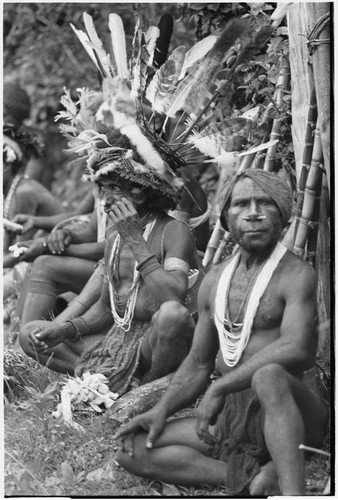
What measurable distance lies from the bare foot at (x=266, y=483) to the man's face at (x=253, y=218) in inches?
34.1

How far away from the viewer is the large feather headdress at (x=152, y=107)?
16.8 feet

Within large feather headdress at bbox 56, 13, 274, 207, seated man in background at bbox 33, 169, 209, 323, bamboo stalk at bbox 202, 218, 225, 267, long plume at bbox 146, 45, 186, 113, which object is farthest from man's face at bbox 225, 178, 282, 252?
bamboo stalk at bbox 202, 218, 225, 267

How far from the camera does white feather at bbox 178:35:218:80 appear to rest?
5.12 metres

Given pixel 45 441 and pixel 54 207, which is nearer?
pixel 45 441

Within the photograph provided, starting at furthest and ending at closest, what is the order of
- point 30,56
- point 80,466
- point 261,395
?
point 30,56 < point 80,466 < point 261,395

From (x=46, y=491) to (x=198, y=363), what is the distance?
854 mm

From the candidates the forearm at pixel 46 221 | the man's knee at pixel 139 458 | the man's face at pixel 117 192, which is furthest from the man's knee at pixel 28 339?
the forearm at pixel 46 221

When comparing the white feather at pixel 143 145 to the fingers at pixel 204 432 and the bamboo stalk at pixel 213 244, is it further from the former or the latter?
the fingers at pixel 204 432

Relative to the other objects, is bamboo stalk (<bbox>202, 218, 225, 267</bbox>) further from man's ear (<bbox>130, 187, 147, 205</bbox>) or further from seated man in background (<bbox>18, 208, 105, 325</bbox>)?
man's ear (<bbox>130, 187, 147, 205</bbox>)

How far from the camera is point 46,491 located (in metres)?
4.53

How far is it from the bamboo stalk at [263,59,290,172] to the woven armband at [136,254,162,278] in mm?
1053

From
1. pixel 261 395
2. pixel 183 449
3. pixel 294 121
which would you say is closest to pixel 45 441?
pixel 183 449

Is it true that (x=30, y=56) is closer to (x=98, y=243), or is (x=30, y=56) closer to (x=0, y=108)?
(x=98, y=243)

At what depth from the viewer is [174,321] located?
4.74 m
